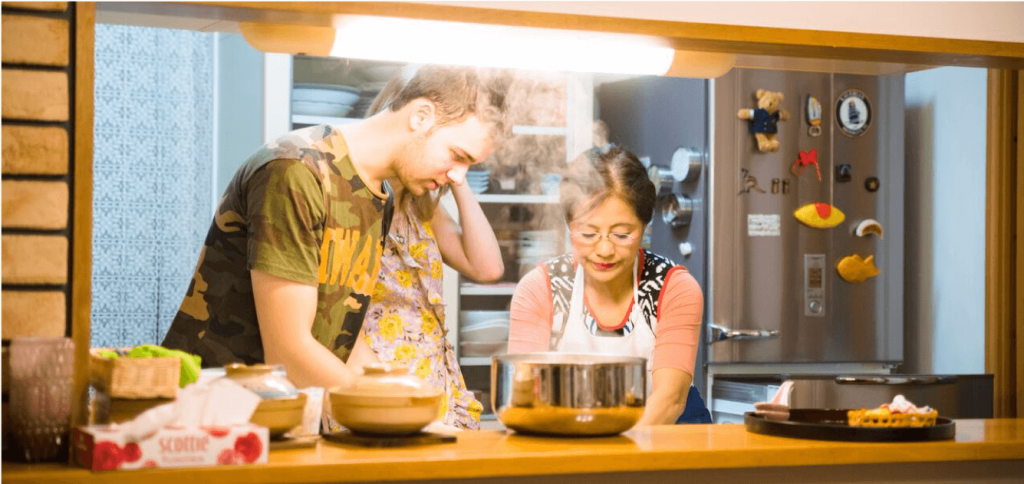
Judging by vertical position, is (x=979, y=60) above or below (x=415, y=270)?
above

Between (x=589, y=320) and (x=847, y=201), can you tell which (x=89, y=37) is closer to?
(x=589, y=320)

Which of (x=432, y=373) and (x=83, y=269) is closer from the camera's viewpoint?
(x=83, y=269)

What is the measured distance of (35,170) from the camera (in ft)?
5.34

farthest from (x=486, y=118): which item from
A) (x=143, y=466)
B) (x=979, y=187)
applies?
(x=979, y=187)

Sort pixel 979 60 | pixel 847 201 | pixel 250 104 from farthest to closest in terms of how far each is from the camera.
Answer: pixel 847 201, pixel 250 104, pixel 979 60

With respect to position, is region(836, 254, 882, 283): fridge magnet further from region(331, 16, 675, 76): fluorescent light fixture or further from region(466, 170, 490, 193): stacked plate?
region(331, 16, 675, 76): fluorescent light fixture

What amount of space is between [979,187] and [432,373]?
123 inches

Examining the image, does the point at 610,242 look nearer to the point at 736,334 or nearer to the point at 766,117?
the point at 736,334

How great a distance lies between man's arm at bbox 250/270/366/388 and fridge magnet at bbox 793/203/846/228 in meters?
2.74

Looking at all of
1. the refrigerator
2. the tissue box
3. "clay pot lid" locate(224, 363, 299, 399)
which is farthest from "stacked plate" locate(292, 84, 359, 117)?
the tissue box

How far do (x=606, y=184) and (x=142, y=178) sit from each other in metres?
2.20

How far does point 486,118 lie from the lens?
261 cm

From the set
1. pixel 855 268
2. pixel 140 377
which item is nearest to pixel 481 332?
pixel 855 268

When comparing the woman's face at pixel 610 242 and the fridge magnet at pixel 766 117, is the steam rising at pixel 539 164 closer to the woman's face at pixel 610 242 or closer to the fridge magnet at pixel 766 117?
the fridge magnet at pixel 766 117
